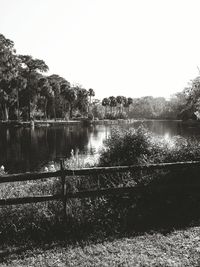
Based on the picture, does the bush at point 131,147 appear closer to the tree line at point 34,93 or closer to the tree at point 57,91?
the tree line at point 34,93

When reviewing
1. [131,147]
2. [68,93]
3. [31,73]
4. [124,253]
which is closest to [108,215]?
[124,253]

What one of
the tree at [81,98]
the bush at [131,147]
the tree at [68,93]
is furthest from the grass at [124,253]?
the tree at [81,98]

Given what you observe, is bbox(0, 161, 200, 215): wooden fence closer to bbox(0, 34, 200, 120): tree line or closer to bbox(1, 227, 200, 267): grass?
bbox(1, 227, 200, 267): grass

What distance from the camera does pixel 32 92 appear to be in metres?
103

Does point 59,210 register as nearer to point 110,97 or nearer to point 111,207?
point 111,207

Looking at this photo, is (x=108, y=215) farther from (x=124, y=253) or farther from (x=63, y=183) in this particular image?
(x=124, y=253)

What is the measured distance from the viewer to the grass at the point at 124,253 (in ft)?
22.5

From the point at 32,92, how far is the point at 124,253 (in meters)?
99.0

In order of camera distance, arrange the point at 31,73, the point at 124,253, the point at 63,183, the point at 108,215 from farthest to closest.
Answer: the point at 31,73 < the point at 108,215 < the point at 63,183 < the point at 124,253

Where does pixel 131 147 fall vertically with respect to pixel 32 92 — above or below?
below

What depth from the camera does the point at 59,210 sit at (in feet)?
29.3

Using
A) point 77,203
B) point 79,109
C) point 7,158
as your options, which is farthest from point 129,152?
point 79,109

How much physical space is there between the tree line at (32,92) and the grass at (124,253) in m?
41.4

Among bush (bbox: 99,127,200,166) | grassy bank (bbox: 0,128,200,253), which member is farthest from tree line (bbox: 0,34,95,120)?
grassy bank (bbox: 0,128,200,253)
